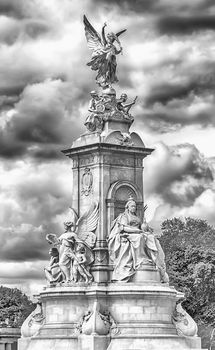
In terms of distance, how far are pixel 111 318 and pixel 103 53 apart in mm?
10966

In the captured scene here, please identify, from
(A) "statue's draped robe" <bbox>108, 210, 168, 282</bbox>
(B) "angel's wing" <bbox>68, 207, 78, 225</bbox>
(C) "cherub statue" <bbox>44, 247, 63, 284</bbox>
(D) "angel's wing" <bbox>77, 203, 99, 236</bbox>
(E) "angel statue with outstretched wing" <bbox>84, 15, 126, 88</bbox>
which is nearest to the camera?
(A) "statue's draped robe" <bbox>108, 210, 168, 282</bbox>

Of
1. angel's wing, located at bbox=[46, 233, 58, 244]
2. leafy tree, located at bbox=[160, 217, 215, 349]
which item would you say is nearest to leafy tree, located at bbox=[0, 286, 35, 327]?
leafy tree, located at bbox=[160, 217, 215, 349]

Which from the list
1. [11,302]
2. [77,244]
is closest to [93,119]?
[77,244]

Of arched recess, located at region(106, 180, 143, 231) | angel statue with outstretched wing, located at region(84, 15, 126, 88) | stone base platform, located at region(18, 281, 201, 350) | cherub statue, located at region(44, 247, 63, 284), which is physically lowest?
stone base platform, located at region(18, 281, 201, 350)

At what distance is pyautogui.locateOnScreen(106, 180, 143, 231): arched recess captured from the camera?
4528cm

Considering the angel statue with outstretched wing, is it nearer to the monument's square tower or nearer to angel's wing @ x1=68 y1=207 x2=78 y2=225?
the monument's square tower

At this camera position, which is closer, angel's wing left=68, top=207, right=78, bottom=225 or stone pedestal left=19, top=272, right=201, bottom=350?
stone pedestal left=19, top=272, right=201, bottom=350

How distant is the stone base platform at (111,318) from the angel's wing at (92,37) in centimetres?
1008

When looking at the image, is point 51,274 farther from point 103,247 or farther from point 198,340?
point 198,340

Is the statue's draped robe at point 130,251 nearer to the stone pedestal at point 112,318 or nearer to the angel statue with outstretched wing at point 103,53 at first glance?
the stone pedestal at point 112,318

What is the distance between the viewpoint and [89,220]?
4534cm

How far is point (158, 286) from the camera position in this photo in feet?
143

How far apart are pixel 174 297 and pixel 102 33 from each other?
11283mm

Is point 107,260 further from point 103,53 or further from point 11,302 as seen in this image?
point 11,302
